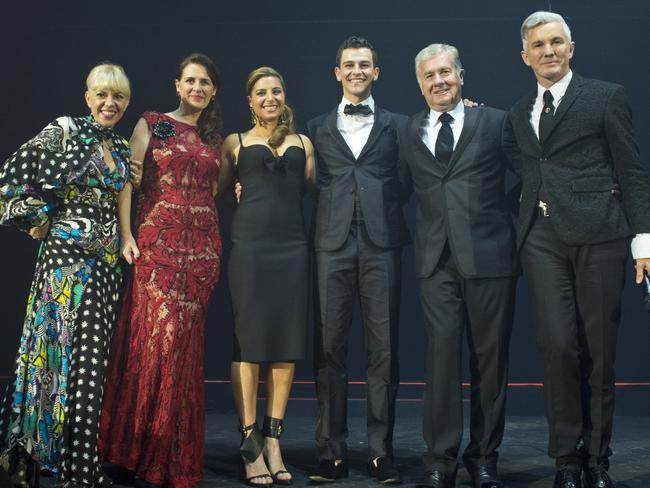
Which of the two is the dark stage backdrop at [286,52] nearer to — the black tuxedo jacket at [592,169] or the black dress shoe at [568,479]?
the black tuxedo jacket at [592,169]

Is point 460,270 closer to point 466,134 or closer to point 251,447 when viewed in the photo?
point 466,134

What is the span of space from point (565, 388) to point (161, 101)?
3008mm

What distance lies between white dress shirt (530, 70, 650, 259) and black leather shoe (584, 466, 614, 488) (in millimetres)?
758

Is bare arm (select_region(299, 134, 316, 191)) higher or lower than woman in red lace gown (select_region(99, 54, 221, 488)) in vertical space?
higher

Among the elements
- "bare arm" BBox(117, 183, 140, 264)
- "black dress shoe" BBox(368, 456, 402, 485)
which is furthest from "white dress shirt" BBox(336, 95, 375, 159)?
"black dress shoe" BBox(368, 456, 402, 485)

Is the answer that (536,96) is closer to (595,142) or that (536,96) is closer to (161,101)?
(595,142)

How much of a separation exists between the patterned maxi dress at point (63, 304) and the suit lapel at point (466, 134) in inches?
51.2

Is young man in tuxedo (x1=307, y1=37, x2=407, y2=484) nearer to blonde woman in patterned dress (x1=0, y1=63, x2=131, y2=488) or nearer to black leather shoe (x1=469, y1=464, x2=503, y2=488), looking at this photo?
black leather shoe (x1=469, y1=464, x2=503, y2=488)

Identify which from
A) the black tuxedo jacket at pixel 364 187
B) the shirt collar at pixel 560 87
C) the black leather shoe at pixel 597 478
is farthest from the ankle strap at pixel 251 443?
the shirt collar at pixel 560 87

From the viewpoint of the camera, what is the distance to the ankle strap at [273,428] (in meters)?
3.54

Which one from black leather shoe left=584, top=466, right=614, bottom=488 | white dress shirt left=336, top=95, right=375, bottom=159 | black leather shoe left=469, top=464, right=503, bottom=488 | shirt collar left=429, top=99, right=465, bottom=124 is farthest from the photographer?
white dress shirt left=336, top=95, right=375, bottom=159

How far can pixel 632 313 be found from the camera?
5066mm

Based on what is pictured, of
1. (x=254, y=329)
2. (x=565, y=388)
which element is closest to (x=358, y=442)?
(x=254, y=329)

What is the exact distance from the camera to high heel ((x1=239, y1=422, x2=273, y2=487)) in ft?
11.1
